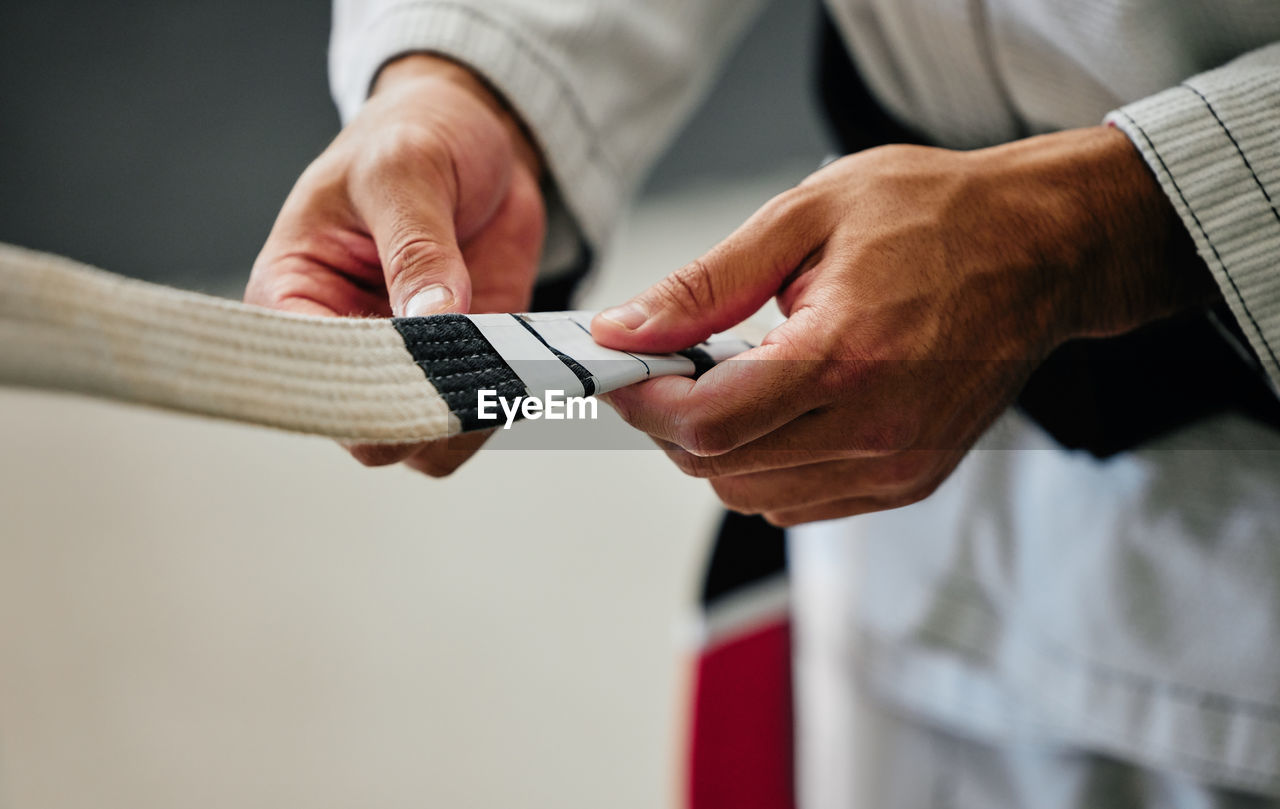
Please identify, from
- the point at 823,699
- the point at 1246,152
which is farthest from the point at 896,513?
the point at 1246,152

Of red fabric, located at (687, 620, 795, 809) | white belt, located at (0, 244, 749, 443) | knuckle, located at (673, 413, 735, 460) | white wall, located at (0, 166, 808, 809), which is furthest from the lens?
white wall, located at (0, 166, 808, 809)

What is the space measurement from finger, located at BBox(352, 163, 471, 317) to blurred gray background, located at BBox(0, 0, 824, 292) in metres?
0.99

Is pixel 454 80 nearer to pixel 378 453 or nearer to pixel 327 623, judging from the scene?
pixel 378 453

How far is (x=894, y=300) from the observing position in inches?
12.3

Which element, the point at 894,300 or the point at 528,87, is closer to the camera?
the point at 894,300

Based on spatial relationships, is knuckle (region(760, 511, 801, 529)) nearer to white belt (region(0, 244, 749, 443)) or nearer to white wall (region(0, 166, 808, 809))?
white belt (region(0, 244, 749, 443))

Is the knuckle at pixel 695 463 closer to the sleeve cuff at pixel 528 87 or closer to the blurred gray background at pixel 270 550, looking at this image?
the sleeve cuff at pixel 528 87

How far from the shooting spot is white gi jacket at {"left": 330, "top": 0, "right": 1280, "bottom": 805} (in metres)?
0.33

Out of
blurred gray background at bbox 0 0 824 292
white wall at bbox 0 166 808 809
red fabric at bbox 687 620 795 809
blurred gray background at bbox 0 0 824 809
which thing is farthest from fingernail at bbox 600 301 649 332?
blurred gray background at bbox 0 0 824 292

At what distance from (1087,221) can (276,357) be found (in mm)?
284

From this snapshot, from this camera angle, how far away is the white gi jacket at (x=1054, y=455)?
333 mm

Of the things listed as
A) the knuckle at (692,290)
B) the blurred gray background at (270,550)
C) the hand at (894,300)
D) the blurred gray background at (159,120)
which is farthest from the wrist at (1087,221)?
the blurred gray background at (159,120)

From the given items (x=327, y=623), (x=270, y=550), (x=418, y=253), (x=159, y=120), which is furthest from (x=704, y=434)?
(x=159, y=120)

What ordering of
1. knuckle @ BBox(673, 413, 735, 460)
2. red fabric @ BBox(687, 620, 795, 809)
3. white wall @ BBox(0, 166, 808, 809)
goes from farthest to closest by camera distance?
white wall @ BBox(0, 166, 808, 809) < red fabric @ BBox(687, 620, 795, 809) < knuckle @ BBox(673, 413, 735, 460)
